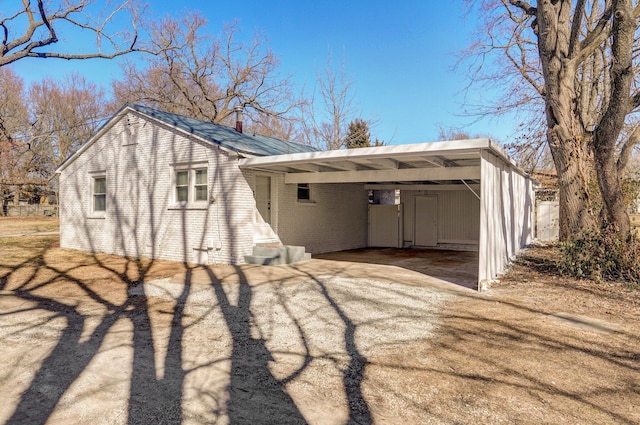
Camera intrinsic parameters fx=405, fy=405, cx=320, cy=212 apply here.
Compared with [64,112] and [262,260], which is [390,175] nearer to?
[262,260]

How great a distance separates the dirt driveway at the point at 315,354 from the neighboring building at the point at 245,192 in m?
2.14

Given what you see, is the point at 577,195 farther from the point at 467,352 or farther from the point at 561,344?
the point at 467,352

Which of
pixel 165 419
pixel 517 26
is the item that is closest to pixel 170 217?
pixel 165 419

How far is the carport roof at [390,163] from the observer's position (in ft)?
23.9

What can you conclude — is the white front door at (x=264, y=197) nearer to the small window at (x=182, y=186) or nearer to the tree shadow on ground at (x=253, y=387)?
the small window at (x=182, y=186)

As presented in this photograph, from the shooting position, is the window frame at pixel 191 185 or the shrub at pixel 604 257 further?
the window frame at pixel 191 185

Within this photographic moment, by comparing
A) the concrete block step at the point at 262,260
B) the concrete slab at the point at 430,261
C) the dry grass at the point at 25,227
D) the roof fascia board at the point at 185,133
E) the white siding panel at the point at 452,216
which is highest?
the roof fascia board at the point at 185,133

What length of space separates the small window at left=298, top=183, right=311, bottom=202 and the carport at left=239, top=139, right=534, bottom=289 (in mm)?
399

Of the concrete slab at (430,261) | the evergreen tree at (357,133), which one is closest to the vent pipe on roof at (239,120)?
the concrete slab at (430,261)

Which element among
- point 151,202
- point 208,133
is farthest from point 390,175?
point 151,202

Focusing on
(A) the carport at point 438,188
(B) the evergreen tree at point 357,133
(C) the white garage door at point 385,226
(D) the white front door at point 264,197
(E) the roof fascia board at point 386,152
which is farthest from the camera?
(B) the evergreen tree at point 357,133

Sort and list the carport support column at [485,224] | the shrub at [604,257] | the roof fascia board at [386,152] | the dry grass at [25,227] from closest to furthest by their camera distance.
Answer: the roof fascia board at [386,152] < the carport support column at [485,224] < the shrub at [604,257] < the dry grass at [25,227]

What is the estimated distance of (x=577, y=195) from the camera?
31.0 ft

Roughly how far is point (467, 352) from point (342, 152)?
5160 millimetres
